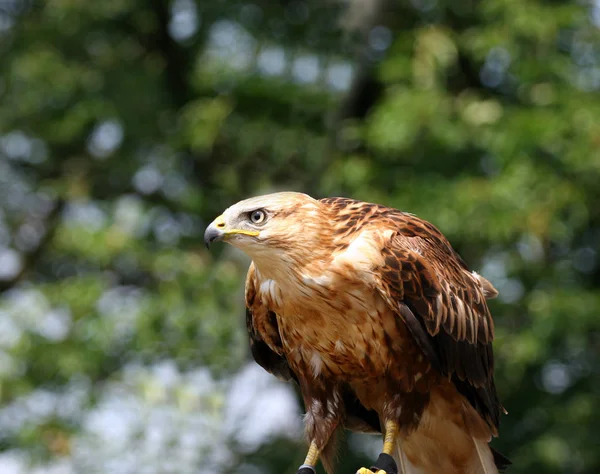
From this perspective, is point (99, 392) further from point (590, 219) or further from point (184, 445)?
point (590, 219)

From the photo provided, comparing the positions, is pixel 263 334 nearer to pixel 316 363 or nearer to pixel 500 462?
pixel 316 363

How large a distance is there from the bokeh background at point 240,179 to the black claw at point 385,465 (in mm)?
5038

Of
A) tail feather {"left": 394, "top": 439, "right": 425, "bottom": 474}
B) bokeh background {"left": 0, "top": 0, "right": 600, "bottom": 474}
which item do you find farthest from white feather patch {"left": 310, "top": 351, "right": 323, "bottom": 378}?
bokeh background {"left": 0, "top": 0, "right": 600, "bottom": 474}

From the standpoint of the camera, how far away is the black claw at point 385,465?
3990 millimetres

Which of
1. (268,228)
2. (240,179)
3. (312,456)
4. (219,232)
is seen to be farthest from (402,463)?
(240,179)

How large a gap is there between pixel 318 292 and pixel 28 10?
9431mm

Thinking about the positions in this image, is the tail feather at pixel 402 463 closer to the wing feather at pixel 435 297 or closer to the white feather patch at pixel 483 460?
the white feather patch at pixel 483 460

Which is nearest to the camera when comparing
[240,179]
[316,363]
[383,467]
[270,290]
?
[383,467]

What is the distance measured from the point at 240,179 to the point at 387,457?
793 centimetres

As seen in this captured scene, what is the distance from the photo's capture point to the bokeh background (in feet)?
30.9

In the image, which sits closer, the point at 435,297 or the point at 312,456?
the point at 435,297

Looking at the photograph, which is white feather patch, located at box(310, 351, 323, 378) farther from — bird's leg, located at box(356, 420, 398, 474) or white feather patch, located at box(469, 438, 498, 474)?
white feather patch, located at box(469, 438, 498, 474)

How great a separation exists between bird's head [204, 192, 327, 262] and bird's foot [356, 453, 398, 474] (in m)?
0.84

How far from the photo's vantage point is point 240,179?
11.8m
